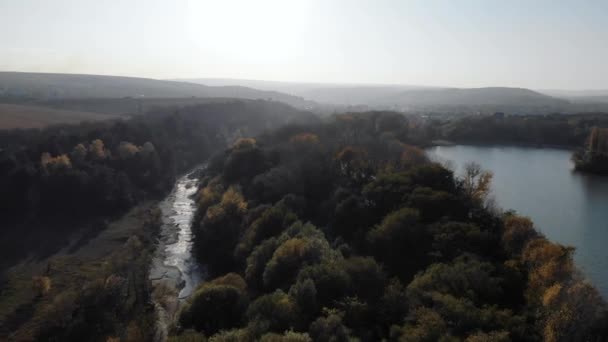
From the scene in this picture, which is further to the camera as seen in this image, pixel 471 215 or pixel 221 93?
pixel 221 93

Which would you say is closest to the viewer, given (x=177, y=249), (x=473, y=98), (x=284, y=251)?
(x=284, y=251)

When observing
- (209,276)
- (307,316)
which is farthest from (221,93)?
(307,316)

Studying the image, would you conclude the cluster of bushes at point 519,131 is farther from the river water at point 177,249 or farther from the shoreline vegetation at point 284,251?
the river water at point 177,249

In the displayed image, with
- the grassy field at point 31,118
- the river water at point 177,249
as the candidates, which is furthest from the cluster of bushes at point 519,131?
the grassy field at point 31,118

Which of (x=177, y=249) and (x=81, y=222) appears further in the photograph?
(x=81, y=222)

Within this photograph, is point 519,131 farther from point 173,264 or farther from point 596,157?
point 173,264

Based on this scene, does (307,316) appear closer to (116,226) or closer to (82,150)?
(116,226)

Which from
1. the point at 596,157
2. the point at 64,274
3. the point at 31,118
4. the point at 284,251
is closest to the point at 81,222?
the point at 64,274
